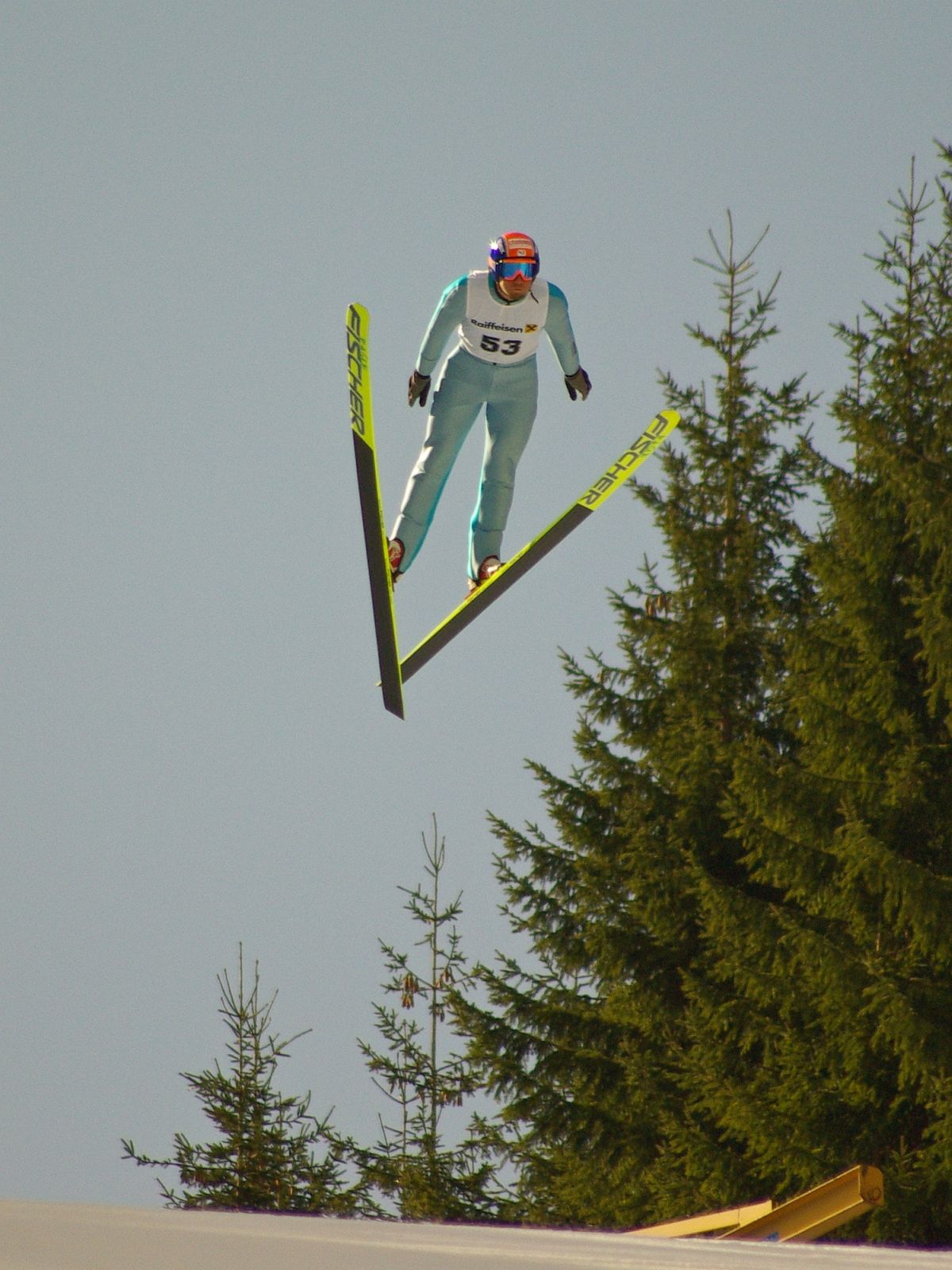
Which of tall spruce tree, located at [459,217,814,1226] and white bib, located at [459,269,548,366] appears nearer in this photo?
white bib, located at [459,269,548,366]

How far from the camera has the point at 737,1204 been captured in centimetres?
1468

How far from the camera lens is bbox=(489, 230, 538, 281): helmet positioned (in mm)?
8070

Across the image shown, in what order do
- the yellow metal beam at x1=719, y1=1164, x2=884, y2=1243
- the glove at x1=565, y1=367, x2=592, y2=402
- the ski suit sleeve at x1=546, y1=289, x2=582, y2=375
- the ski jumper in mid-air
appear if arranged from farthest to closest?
the glove at x1=565, y1=367, x2=592, y2=402
the ski suit sleeve at x1=546, y1=289, x2=582, y2=375
the ski jumper in mid-air
the yellow metal beam at x1=719, y1=1164, x2=884, y2=1243

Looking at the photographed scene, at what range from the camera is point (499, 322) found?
8445mm

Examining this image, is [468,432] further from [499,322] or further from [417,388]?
[499,322]

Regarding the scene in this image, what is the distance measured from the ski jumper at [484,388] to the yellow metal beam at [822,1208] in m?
3.73

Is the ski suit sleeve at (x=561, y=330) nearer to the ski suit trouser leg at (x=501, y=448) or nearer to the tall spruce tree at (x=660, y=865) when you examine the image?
the ski suit trouser leg at (x=501, y=448)

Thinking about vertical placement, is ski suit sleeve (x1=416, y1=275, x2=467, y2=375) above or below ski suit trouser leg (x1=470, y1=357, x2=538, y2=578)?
above

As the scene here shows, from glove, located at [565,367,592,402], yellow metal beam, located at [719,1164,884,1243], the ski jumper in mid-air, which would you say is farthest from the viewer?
glove, located at [565,367,592,402]

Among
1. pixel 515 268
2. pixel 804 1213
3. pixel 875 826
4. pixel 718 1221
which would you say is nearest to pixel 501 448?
pixel 515 268

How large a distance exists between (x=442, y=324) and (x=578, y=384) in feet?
3.16

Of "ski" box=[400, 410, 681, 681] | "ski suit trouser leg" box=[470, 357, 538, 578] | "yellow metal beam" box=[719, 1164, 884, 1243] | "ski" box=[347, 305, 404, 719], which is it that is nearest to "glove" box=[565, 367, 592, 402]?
"ski suit trouser leg" box=[470, 357, 538, 578]

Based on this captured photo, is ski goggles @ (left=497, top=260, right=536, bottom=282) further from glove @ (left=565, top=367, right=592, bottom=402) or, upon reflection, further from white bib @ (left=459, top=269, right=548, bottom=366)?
glove @ (left=565, top=367, right=592, bottom=402)

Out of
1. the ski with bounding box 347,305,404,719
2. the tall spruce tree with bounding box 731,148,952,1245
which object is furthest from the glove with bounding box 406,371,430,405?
the tall spruce tree with bounding box 731,148,952,1245
